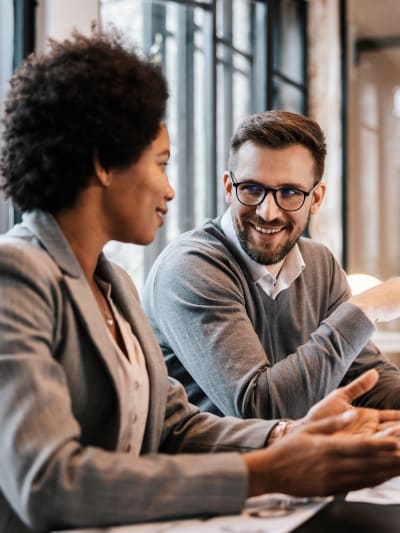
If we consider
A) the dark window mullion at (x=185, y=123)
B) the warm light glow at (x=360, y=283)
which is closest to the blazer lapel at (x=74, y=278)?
the warm light glow at (x=360, y=283)

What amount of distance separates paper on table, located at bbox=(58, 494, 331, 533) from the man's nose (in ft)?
3.24

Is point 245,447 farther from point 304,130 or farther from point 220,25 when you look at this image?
point 220,25

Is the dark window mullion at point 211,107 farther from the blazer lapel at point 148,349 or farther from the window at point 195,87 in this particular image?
the blazer lapel at point 148,349

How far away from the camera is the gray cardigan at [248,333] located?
68.2 inches

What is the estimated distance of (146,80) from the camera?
1213 mm

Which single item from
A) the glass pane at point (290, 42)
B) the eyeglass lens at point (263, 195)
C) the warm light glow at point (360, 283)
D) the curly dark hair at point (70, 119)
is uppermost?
the glass pane at point (290, 42)

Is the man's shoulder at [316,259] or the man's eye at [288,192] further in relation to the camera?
the man's shoulder at [316,259]

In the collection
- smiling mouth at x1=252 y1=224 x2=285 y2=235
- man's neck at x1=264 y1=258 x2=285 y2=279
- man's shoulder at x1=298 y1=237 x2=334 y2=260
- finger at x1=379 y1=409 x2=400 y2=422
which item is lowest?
finger at x1=379 y1=409 x2=400 y2=422

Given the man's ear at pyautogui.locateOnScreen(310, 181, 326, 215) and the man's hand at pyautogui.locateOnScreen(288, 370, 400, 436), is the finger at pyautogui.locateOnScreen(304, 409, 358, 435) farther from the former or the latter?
the man's ear at pyautogui.locateOnScreen(310, 181, 326, 215)

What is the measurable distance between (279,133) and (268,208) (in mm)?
202

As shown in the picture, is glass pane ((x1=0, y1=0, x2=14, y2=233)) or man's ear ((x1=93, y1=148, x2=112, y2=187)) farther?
glass pane ((x1=0, y1=0, x2=14, y2=233))

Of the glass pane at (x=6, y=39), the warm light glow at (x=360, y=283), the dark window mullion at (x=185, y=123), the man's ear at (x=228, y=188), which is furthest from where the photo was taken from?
the dark window mullion at (x=185, y=123)

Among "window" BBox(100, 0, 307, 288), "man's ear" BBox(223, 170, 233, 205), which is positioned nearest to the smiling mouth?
"man's ear" BBox(223, 170, 233, 205)

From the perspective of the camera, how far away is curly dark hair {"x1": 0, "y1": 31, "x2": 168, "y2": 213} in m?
1.14
